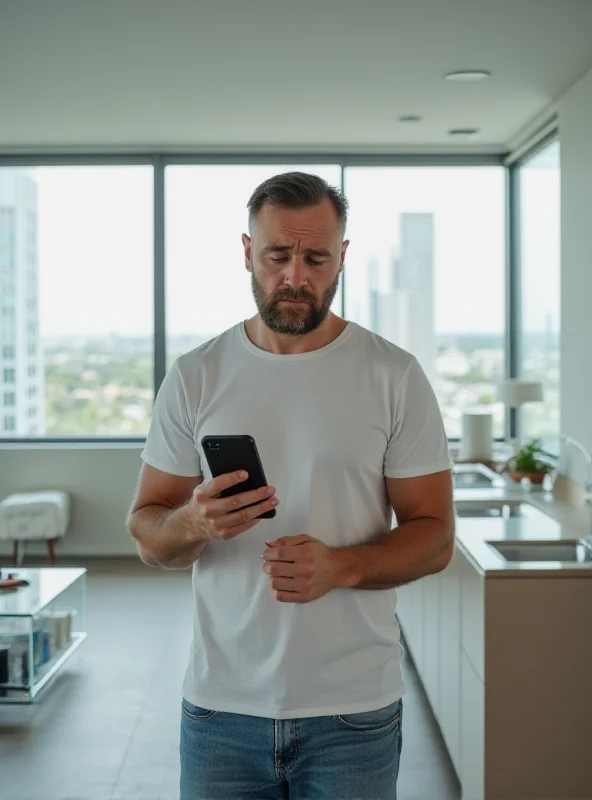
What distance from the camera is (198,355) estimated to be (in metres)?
1.56

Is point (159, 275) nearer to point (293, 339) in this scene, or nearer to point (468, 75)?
point (468, 75)

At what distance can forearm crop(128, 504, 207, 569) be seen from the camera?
1.42 metres

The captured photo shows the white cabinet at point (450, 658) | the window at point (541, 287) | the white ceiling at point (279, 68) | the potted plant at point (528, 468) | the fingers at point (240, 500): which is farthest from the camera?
the window at point (541, 287)

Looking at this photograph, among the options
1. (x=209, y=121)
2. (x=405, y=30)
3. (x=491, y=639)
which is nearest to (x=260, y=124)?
(x=209, y=121)

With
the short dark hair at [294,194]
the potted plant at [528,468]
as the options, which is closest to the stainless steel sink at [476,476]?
the potted plant at [528,468]

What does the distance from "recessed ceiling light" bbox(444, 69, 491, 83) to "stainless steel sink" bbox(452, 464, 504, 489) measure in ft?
6.56

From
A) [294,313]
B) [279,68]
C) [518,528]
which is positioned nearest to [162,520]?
[294,313]

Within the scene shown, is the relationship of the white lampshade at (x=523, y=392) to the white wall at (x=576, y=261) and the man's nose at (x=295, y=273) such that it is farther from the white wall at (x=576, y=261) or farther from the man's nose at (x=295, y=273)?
the man's nose at (x=295, y=273)

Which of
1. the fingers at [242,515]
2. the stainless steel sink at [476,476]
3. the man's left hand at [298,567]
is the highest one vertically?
the fingers at [242,515]

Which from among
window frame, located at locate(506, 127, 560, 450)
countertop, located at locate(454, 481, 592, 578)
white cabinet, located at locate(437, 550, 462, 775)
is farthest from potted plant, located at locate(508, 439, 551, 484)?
window frame, located at locate(506, 127, 560, 450)

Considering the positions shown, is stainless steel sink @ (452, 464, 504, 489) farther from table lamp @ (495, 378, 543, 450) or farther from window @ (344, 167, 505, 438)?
window @ (344, 167, 505, 438)

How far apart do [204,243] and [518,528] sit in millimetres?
3955

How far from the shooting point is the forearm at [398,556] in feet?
4.58

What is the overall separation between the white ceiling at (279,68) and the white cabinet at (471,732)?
2.55m
